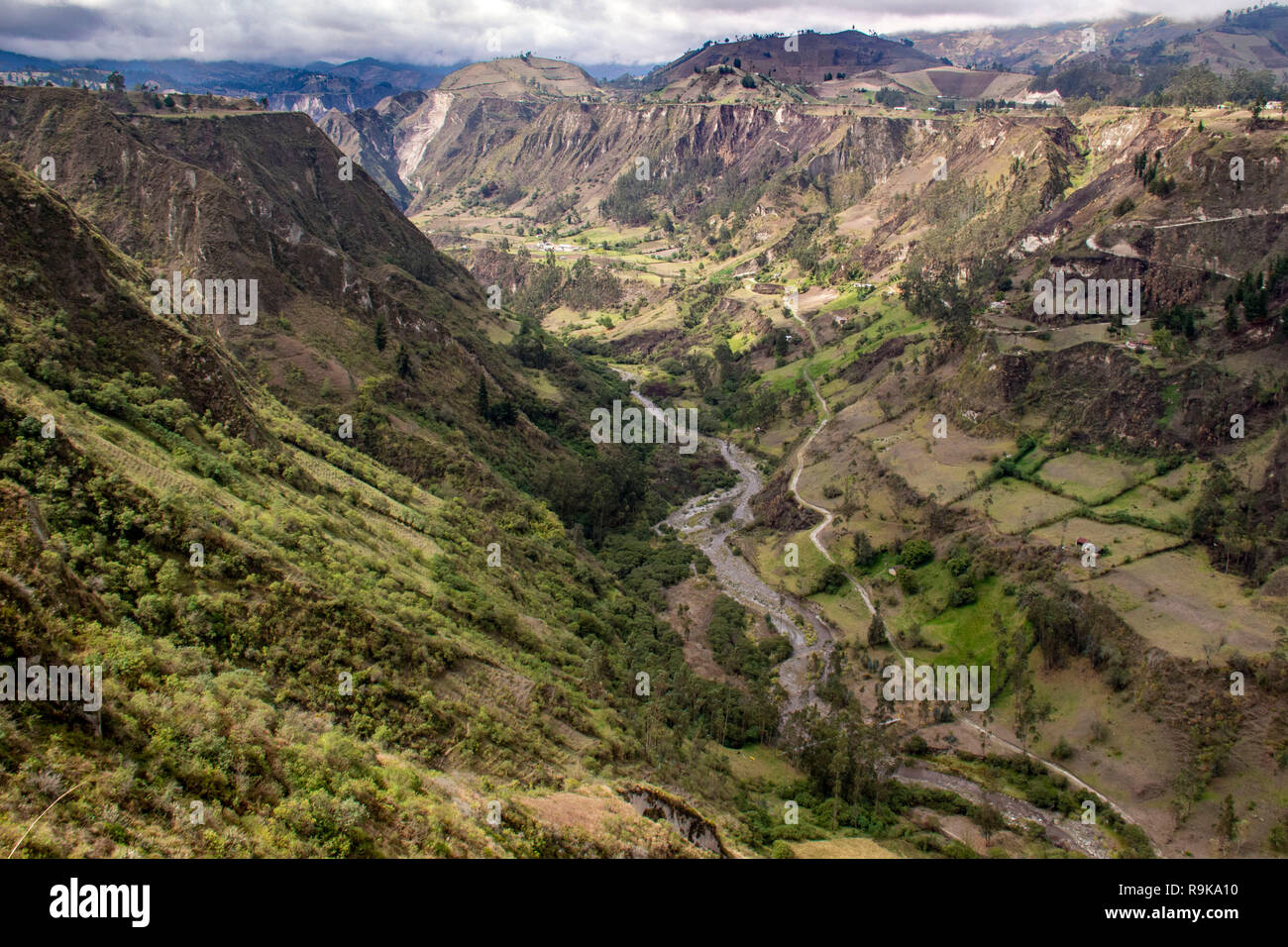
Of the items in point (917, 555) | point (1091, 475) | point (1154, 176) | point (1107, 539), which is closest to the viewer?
point (1107, 539)

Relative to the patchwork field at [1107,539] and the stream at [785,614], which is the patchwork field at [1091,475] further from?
the stream at [785,614]

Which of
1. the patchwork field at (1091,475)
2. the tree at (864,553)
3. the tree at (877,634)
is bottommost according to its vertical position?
the tree at (877,634)

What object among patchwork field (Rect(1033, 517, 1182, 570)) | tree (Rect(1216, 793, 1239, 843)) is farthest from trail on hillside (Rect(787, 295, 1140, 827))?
patchwork field (Rect(1033, 517, 1182, 570))

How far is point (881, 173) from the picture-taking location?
192750 millimetres

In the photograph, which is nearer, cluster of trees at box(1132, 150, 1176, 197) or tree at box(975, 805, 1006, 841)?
tree at box(975, 805, 1006, 841)

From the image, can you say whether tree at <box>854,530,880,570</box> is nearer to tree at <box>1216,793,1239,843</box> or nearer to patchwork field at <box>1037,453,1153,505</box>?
patchwork field at <box>1037,453,1153,505</box>

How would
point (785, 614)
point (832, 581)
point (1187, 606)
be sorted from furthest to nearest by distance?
1. point (832, 581)
2. point (785, 614)
3. point (1187, 606)

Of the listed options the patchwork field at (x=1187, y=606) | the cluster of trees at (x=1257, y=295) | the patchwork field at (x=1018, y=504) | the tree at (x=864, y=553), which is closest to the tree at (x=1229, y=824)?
the patchwork field at (x=1187, y=606)

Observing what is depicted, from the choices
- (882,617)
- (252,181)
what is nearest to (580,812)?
(882,617)

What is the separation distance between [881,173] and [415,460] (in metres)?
167

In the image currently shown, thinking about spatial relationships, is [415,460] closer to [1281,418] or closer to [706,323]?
[1281,418]

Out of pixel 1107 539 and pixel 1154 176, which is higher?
pixel 1154 176

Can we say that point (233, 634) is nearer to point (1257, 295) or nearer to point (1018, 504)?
point (1018, 504)

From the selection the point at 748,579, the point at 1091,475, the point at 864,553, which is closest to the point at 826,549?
the point at 864,553
